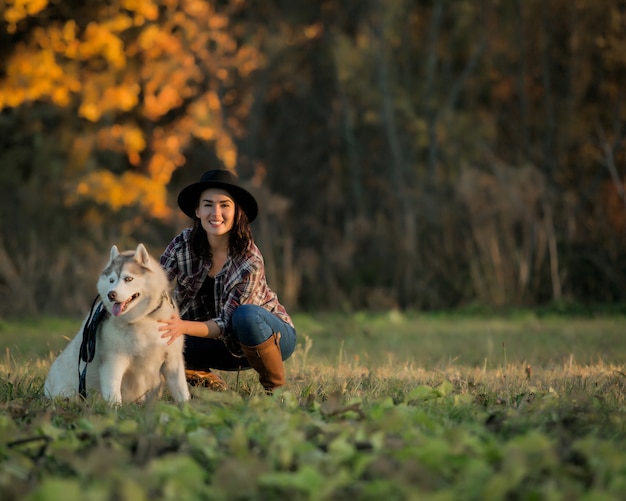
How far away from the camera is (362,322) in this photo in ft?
35.5

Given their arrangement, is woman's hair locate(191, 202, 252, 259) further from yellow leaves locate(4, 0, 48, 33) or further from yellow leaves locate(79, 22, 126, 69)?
yellow leaves locate(79, 22, 126, 69)

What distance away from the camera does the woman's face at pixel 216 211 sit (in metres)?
4.80

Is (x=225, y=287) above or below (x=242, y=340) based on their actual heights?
above

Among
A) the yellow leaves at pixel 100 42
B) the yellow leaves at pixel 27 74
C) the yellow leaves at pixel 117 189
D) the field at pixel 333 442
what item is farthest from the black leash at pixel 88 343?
the yellow leaves at pixel 117 189

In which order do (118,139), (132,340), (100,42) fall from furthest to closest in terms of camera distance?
(118,139)
(100,42)
(132,340)

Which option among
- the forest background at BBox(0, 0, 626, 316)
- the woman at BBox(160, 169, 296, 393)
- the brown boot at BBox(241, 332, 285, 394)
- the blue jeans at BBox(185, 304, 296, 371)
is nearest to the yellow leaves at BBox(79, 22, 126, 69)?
the forest background at BBox(0, 0, 626, 316)

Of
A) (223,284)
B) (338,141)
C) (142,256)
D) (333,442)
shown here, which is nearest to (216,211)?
(223,284)

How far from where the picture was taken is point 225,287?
4.85 meters

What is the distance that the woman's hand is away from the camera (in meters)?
4.31

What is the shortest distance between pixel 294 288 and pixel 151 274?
795cm

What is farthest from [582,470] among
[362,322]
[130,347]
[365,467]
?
[362,322]

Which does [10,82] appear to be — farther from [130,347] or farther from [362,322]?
[130,347]

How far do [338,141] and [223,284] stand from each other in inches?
513

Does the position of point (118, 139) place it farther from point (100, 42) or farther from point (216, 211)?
point (216, 211)
